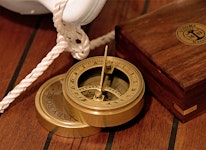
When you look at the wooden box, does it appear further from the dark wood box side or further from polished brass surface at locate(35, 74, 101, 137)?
polished brass surface at locate(35, 74, 101, 137)

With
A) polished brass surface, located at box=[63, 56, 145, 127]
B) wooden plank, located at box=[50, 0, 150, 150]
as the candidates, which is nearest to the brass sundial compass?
polished brass surface, located at box=[63, 56, 145, 127]

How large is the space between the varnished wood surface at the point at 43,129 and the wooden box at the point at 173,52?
3 cm

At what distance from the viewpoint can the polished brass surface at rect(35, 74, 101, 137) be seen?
2.43 ft

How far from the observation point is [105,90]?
76cm

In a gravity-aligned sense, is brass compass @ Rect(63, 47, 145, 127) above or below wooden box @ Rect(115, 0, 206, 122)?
below

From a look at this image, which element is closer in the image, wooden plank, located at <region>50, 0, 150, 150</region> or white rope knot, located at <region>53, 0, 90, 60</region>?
white rope knot, located at <region>53, 0, 90, 60</region>

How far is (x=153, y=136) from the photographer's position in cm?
75

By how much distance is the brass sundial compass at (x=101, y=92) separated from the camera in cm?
71

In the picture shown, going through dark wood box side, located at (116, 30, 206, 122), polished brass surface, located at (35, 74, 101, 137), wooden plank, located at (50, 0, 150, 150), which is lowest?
polished brass surface, located at (35, 74, 101, 137)

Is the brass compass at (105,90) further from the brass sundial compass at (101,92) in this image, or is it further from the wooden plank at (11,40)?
the wooden plank at (11,40)

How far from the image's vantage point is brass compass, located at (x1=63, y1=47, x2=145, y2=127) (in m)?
0.71

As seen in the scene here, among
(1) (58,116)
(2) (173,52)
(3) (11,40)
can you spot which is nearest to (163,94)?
(2) (173,52)

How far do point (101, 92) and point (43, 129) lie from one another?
110 mm

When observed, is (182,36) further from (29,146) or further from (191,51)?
(29,146)
